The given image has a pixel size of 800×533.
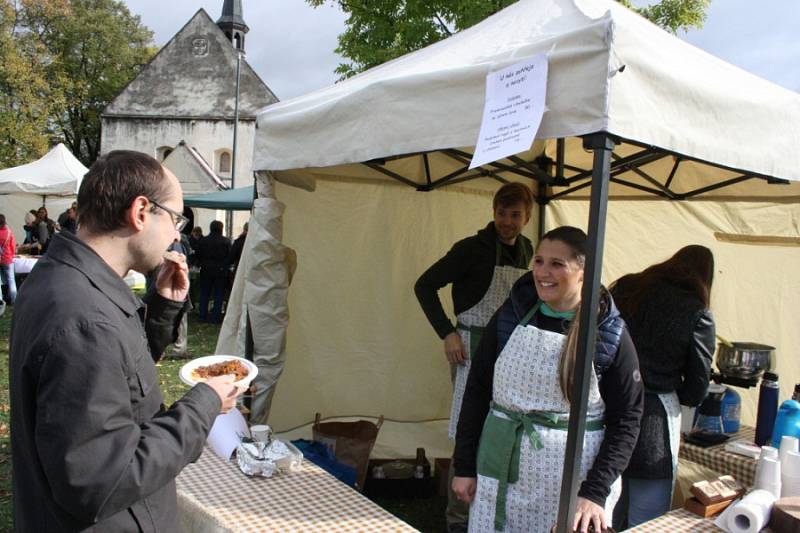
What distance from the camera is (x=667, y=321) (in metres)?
2.42

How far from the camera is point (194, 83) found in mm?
30438

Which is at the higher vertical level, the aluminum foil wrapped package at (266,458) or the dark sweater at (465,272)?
the dark sweater at (465,272)

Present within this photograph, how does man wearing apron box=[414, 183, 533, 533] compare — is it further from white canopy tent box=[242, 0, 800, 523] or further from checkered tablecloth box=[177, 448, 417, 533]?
checkered tablecloth box=[177, 448, 417, 533]

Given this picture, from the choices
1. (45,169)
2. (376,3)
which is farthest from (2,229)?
(376,3)

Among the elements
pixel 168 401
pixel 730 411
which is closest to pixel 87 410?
pixel 730 411

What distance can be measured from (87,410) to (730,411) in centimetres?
293

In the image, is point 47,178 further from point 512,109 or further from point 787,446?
point 787,446

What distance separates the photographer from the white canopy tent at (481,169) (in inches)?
67.8

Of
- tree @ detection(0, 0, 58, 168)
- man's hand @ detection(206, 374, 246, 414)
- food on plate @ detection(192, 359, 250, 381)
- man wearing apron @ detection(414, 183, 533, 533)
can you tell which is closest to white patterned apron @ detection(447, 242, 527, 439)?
man wearing apron @ detection(414, 183, 533, 533)

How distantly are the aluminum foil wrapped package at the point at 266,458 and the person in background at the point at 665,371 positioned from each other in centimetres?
135

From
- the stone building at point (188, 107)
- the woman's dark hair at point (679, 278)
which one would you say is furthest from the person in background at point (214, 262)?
the stone building at point (188, 107)

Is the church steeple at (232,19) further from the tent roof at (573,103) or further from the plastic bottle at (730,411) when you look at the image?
the plastic bottle at (730,411)

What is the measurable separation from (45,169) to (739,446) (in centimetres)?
1445

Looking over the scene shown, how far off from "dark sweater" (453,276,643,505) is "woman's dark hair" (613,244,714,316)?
2.16ft
